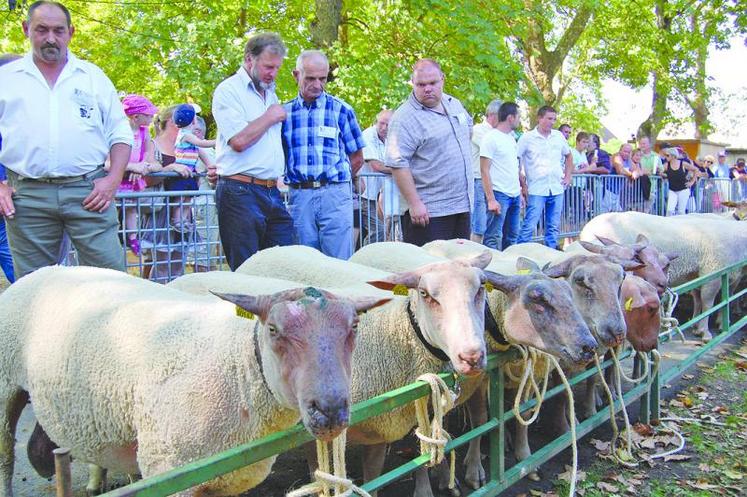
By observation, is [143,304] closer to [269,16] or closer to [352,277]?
[352,277]

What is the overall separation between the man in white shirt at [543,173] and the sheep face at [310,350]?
5.97m

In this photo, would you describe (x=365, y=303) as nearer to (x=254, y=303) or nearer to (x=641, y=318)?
(x=254, y=303)

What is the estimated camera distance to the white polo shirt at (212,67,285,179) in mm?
4695

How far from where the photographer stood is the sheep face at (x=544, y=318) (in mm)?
3270

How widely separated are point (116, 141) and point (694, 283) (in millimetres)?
4118

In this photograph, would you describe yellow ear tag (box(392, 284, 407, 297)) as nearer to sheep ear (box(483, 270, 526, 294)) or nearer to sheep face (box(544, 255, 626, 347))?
sheep ear (box(483, 270, 526, 294))

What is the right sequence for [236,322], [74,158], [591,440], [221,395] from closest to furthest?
[221,395]
[236,322]
[74,158]
[591,440]

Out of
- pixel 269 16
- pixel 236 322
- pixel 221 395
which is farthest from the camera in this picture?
pixel 269 16

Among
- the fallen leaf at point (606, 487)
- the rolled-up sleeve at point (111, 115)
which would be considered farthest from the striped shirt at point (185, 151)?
the fallen leaf at point (606, 487)

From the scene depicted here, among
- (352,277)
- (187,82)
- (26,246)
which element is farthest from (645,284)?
(187,82)

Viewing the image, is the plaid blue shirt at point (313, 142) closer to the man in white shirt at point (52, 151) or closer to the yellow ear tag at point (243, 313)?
the man in white shirt at point (52, 151)

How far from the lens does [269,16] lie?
1598cm

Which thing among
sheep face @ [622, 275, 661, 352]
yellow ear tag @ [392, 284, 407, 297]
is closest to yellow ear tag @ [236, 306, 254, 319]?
yellow ear tag @ [392, 284, 407, 297]

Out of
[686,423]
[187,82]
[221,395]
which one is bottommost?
[686,423]
